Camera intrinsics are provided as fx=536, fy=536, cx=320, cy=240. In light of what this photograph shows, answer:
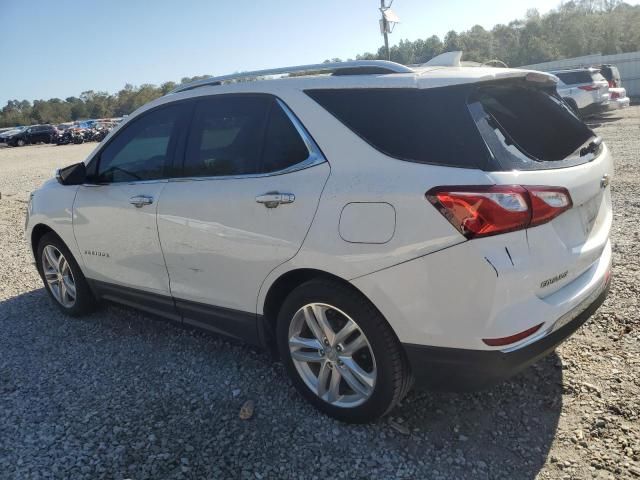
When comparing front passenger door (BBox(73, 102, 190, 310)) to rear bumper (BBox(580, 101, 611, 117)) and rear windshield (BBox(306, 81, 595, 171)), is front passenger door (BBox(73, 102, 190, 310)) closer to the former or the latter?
rear windshield (BBox(306, 81, 595, 171))

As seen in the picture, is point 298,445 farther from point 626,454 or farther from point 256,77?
point 256,77

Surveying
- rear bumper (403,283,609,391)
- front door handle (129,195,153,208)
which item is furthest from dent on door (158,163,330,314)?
rear bumper (403,283,609,391)

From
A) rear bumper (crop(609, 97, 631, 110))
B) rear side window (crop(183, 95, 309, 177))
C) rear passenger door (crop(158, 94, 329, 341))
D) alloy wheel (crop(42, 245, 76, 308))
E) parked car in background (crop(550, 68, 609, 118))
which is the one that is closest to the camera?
rear passenger door (crop(158, 94, 329, 341))

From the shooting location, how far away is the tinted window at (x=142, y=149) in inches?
141

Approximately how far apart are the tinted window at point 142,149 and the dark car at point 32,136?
4726cm

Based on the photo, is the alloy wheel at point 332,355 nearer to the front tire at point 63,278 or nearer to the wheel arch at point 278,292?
the wheel arch at point 278,292

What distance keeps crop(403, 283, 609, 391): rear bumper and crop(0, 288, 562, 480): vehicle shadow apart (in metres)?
0.41

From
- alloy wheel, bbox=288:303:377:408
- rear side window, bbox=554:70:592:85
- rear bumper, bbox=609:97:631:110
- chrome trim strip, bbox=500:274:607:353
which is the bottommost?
rear bumper, bbox=609:97:631:110

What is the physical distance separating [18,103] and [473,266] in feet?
399

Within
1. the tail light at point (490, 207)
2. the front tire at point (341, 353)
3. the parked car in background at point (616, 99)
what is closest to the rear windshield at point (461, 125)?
the tail light at point (490, 207)

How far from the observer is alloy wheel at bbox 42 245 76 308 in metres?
4.60

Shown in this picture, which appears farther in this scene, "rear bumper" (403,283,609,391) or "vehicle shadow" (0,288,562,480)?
"vehicle shadow" (0,288,562,480)

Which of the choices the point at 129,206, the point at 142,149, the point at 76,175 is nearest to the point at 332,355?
the point at 129,206

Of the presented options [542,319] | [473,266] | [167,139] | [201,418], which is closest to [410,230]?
[473,266]
